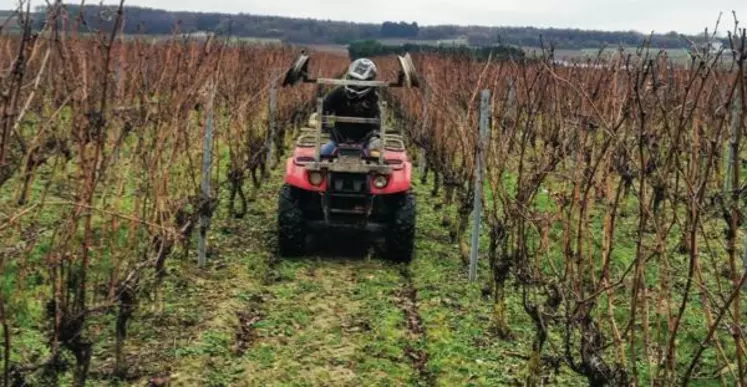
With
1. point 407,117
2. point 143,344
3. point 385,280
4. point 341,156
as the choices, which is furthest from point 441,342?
point 407,117

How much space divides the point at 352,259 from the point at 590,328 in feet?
12.4

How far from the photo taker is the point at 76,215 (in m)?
3.07

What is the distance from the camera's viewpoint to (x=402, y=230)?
6.45 meters

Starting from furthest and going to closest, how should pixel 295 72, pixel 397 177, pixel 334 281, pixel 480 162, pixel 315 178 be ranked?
pixel 397 177 → pixel 315 178 → pixel 334 281 → pixel 295 72 → pixel 480 162

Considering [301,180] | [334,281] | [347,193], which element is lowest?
[334,281]

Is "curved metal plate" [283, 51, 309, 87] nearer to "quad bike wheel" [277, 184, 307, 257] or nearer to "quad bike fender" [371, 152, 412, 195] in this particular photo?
"quad bike wheel" [277, 184, 307, 257]

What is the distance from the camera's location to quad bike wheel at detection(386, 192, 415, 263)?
6414 mm

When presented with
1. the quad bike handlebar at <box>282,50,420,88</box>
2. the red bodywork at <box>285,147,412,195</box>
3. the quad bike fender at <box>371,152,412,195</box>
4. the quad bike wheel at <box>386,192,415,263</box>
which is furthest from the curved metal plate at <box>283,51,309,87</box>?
the quad bike wheel at <box>386,192,415,263</box>

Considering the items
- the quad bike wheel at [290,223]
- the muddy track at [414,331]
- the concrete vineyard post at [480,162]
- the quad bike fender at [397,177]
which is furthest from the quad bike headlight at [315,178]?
the concrete vineyard post at [480,162]

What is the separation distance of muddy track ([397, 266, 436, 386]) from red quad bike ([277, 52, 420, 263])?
0.52 m

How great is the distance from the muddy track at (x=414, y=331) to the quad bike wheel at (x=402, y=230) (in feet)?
0.56

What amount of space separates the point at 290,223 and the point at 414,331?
1833mm

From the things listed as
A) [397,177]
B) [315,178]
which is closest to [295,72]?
[315,178]

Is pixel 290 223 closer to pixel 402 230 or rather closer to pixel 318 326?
pixel 402 230
